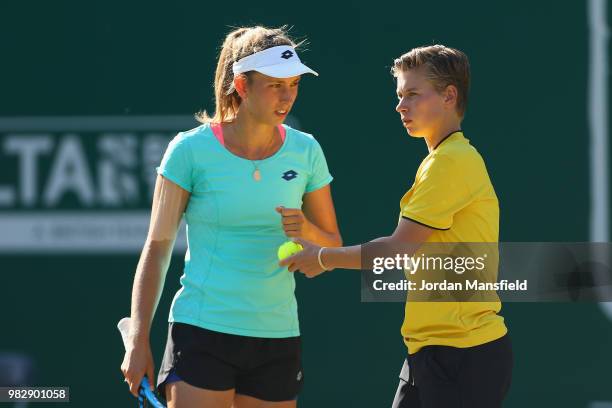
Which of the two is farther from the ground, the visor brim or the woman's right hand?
the visor brim

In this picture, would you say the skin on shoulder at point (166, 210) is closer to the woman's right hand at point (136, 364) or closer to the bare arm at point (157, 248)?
the bare arm at point (157, 248)

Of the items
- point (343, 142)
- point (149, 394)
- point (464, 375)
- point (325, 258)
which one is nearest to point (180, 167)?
point (325, 258)

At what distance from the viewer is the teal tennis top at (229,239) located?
300 centimetres

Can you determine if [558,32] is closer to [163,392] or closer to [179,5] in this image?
[179,5]

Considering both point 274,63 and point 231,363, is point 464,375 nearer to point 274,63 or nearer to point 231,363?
point 231,363

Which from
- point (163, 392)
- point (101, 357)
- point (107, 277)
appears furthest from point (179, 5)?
point (163, 392)

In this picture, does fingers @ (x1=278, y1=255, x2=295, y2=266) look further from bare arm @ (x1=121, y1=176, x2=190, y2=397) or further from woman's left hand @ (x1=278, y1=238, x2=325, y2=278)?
bare arm @ (x1=121, y1=176, x2=190, y2=397)

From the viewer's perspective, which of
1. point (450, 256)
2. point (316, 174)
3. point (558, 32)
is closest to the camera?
point (450, 256)

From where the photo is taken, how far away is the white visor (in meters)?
3.02

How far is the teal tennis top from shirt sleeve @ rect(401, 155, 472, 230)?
0.41m

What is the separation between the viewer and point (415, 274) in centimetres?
297

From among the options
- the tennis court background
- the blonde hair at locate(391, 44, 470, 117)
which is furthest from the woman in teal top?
the tennis court background

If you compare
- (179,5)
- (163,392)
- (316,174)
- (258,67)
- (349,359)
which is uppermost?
(179,5)

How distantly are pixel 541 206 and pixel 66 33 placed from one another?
2.27 meters
